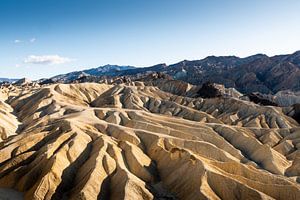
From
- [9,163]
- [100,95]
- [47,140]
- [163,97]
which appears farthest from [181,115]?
[9,163]

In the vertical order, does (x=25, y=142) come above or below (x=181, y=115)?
above

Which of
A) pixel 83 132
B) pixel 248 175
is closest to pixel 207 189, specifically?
pixel 248 175

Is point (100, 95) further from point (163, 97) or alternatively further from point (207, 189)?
point (207, 189)

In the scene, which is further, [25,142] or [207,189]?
→ [25,142]

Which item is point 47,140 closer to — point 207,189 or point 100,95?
point 207,189

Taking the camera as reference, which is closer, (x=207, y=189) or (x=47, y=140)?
(x=207, y=189)

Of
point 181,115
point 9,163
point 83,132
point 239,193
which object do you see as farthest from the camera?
point 181,115

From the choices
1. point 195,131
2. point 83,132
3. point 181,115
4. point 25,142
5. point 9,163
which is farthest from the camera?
point 181,115

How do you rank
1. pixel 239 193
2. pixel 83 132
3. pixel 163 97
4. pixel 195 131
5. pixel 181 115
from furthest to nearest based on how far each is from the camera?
pixel 163 97 → pixel 181 115 → pixel 195 131 → pixel 83 132 → pixel 239 193

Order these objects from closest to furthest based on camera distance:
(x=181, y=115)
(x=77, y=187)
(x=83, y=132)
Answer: (x=77, y=187)
(x=83, y=132)
(x=181, y=115)
